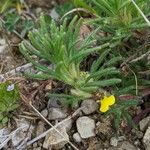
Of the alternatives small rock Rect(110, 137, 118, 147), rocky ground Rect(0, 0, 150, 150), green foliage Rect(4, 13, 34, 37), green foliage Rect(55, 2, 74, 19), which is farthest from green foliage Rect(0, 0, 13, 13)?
small rock Rect(110, 137, 118, 147)

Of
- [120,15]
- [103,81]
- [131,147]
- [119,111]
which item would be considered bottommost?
[131,147]

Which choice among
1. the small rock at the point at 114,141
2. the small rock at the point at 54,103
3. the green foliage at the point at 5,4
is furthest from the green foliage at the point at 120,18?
the green foliage at the point at 5,4

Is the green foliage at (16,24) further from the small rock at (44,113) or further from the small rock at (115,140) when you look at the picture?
the small rock at (115,140)

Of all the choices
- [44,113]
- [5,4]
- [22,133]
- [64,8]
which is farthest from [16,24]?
[22,133]

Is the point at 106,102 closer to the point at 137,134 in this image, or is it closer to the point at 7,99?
the point at 137,134

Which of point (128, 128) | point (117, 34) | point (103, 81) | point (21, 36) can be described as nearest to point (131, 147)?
point (128, 128)

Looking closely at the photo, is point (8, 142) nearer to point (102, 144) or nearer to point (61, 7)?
point (102, 144)
